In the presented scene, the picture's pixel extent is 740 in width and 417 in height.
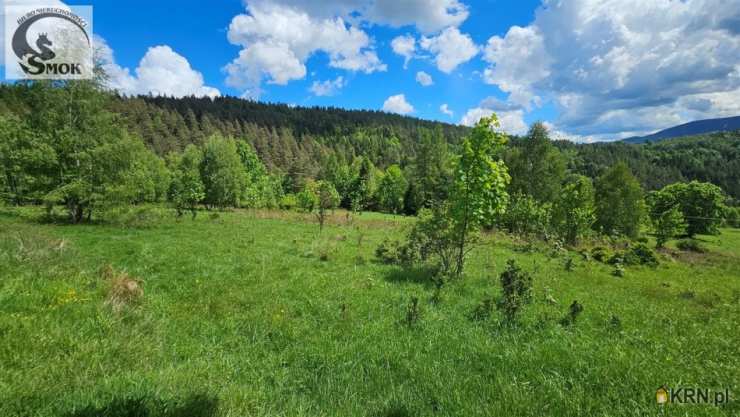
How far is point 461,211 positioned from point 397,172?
195 feet

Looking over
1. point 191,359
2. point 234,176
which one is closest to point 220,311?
point 191,359

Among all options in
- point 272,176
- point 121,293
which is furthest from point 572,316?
point 272,176

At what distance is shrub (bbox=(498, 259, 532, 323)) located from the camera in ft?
22.5

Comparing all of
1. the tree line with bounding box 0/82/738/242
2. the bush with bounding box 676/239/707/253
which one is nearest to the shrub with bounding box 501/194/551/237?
the tree line with bounding box 0/82/738/242

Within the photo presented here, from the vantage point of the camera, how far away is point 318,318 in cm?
671

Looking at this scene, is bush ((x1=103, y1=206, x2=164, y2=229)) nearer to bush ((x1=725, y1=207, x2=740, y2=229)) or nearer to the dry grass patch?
the dry grass patch

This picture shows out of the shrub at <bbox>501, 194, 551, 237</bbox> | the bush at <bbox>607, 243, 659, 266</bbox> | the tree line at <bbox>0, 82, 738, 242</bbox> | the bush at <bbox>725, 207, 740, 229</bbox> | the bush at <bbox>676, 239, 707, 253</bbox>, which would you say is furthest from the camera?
the bush at <bbox>725, 207, 740, 229</bbox>

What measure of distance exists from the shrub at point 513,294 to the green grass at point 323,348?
0.34m

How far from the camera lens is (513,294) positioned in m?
7.16

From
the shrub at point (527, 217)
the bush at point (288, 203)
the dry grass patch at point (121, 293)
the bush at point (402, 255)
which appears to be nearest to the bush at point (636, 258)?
the shrub at point (527, 217)

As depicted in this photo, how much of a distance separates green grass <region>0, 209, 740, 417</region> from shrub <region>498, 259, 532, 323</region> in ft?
1.11

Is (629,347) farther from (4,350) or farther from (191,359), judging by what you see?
(4,350)

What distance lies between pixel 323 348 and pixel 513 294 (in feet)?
15.6

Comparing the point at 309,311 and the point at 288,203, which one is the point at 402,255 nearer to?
the point at 309,311
